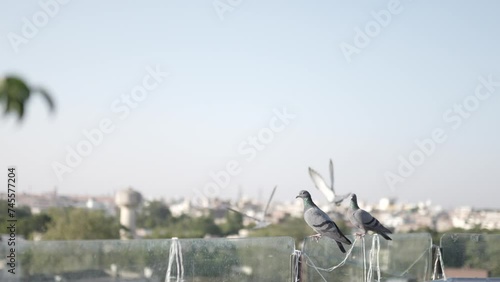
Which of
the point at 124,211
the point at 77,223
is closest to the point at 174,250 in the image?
the point at 77,223

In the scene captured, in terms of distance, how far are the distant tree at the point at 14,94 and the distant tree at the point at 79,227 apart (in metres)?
42.4

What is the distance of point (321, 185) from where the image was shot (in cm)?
2208

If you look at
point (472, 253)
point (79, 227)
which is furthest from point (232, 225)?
point (472, 253)

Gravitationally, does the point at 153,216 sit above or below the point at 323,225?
above

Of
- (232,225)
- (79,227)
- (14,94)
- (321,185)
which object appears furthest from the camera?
(232,225)

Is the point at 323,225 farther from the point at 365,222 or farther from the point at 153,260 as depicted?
the point at 153,260

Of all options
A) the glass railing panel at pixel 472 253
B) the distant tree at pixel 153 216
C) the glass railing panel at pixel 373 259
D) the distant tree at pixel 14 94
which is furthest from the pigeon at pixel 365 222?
the distant tree at pixel 153 216

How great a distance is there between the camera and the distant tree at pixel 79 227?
63.0 meters

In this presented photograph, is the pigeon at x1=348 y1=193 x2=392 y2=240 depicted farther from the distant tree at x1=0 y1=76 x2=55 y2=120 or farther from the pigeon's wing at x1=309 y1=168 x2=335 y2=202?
the distant tree at x1=0 y1=76 x2=55 y2=120

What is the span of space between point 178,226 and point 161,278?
91.0m

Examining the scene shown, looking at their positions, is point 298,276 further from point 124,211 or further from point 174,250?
point 124,211

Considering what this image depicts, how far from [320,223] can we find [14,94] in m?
15.2

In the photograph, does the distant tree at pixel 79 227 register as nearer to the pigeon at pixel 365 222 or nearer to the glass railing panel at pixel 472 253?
the pigeon at pixel 365 222

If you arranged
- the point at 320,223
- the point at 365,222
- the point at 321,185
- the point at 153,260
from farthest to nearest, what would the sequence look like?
the point at 321,185 → the point at 365,222 → the point at 320,223 → the point at 153,260
